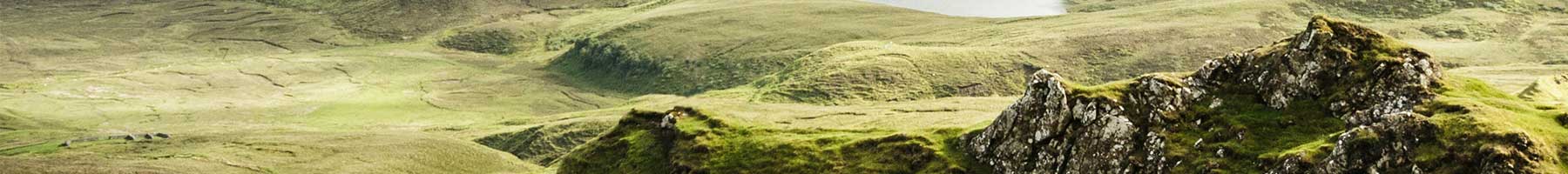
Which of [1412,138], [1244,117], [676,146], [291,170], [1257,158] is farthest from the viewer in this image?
[291,170]

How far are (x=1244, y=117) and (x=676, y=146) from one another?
3479 cm

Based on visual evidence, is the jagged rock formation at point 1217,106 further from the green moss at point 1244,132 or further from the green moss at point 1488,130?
the green moss at point 1488,130

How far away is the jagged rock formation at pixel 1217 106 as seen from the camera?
233 feet

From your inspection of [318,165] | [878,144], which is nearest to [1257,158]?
[878,144]

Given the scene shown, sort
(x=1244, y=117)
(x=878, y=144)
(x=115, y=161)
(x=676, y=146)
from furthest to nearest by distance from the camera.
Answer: (x=115, y=161), (x=676, y=146), (x=878, y=144), (x=1244, y=117)

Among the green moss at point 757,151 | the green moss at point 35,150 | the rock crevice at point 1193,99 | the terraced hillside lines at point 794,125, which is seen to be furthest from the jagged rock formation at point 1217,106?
the green moss at point 35,150

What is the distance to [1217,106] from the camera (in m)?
76.5

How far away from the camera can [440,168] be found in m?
143

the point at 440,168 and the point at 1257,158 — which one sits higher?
the point at 1257,158

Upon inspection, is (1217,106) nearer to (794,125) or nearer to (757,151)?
(757,151)

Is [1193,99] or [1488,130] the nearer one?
[1488,130]

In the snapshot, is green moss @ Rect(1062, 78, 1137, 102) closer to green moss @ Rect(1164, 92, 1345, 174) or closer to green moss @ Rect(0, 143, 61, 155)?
green moss @ Rect(1164, 92, 1345, 174)

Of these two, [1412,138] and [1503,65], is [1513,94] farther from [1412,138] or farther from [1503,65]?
[1503,65]

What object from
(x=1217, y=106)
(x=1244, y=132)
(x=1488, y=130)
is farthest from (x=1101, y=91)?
(x=1488, y=130)
